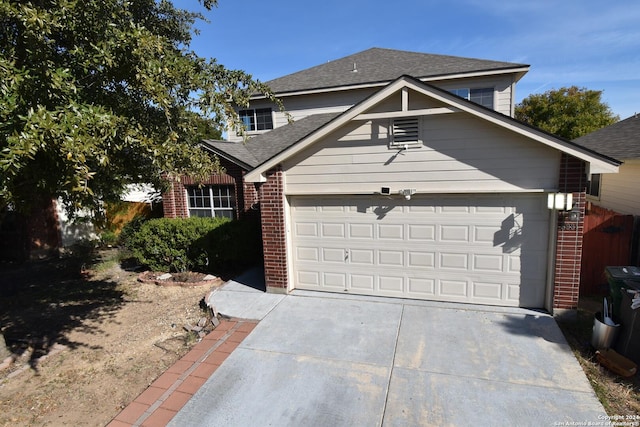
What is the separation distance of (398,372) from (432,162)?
391 cm

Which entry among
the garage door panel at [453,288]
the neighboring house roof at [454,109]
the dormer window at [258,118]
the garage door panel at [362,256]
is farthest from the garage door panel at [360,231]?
the dormer window at [258,118]

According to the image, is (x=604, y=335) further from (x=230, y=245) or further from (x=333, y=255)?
(x=230, y=245)

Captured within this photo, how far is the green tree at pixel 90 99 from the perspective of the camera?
12.2ft

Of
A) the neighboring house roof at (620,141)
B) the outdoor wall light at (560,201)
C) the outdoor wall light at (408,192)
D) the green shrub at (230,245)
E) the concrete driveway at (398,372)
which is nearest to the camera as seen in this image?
the concrete driveway at (398,372)

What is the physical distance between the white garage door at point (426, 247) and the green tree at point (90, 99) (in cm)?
303

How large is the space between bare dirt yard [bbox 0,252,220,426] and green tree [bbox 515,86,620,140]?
102ft

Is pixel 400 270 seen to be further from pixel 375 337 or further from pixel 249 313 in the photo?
pixel 249 313

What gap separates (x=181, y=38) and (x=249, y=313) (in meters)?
6.10

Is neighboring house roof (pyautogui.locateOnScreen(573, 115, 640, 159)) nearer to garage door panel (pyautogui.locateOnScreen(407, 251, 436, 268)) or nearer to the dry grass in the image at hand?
the dry grass

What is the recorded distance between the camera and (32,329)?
6.89m

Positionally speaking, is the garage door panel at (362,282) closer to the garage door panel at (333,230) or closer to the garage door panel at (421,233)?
the garage door panel at (333,230)

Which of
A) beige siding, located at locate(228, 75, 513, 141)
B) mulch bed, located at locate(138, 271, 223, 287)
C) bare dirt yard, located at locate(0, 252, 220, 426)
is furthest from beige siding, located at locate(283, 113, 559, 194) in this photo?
beige siding, located at locate(228, 75, 513, 141)

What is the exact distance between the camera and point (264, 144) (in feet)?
42.7

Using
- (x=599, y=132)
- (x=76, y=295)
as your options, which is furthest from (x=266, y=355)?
(x=599, y=132)
